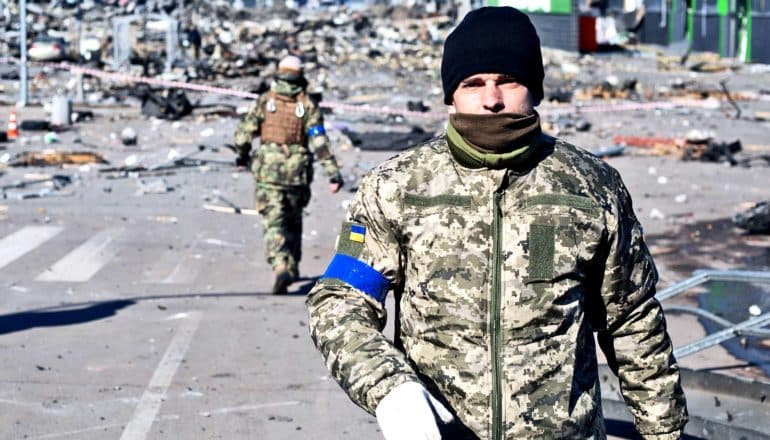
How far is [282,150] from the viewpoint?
11289 millimetres

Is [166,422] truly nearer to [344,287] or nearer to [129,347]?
[129,347]

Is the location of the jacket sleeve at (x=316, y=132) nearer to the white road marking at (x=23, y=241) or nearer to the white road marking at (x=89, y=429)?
the white road marking at (x=23, y=241)

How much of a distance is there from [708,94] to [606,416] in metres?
22.5

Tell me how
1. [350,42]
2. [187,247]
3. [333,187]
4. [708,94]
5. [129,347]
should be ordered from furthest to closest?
[350,42] → [708,94] → [187,247] → [333,187] → [129,347]

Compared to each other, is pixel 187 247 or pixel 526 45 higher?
pixel 526 45

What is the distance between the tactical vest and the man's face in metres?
7.75

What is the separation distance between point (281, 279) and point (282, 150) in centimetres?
97

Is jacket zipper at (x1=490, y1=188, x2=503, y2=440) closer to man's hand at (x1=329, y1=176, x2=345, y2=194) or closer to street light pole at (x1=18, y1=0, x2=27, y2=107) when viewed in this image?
man's hand at (x1=329, y1=176, x2=345, y2=194)

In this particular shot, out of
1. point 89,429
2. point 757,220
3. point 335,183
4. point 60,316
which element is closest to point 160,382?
point 89,429

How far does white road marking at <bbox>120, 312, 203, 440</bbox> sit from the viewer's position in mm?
7402

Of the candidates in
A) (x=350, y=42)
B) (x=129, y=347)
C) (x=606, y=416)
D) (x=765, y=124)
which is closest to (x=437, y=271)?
(x=606, y=416)

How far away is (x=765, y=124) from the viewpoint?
24656mm

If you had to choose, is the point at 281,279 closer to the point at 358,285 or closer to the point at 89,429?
the point at 89,429

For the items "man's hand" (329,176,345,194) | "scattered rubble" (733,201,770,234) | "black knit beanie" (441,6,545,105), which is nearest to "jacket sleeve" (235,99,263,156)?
"man's hand" (329,176,345,194)
